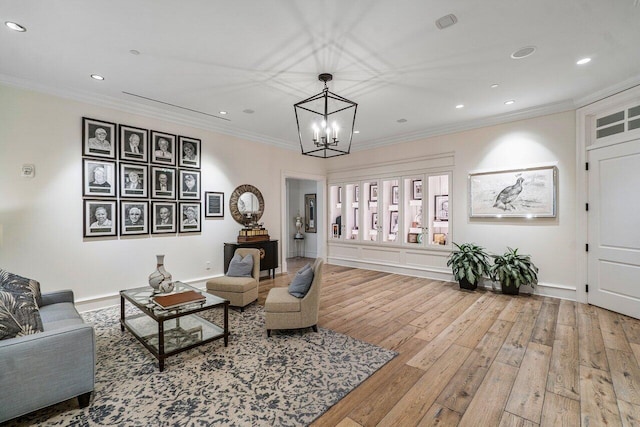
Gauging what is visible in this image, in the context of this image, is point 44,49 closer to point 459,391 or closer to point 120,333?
point 120,333

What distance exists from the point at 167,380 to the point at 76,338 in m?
0.79

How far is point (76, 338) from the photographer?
1.99 meters

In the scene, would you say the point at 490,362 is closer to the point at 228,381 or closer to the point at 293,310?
the point at 293,310

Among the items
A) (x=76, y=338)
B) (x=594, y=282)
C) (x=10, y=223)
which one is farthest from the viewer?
(x=594, y=282)

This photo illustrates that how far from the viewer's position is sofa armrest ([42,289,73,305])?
2977 mm

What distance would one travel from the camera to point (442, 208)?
19.1 feet

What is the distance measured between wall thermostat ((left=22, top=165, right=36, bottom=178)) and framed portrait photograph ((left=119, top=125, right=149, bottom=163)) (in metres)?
0.99

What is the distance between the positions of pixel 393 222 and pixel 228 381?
16.6 ft

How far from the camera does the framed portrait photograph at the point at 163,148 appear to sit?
4.66m

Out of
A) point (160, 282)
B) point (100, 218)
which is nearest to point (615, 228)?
point (160, 282)

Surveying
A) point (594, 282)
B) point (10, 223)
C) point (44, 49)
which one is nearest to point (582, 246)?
point (594, 282)

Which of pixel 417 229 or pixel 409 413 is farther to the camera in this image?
pixel 417 229

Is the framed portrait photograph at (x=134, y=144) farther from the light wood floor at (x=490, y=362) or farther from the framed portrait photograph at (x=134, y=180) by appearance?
the light wood floor at (x=490, y=362)

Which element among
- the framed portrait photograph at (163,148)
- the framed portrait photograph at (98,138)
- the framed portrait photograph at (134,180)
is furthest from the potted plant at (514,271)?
the framed portrait photograph at (98,138)
